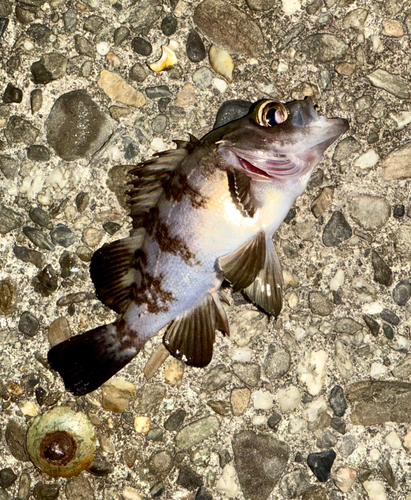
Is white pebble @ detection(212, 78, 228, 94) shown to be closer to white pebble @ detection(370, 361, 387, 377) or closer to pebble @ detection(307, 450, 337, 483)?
white pebble @ detection(370, 361, 387, 377)

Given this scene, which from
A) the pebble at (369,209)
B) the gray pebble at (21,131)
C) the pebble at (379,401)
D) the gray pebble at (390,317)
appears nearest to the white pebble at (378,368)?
the pebble at (379,401)

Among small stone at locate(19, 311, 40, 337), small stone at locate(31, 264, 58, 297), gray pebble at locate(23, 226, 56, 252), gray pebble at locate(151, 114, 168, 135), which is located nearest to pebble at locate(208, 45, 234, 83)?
gray pebble at locate(151, 114, 168, 135)

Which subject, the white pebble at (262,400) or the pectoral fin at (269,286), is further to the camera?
the white pebble at (262,400)

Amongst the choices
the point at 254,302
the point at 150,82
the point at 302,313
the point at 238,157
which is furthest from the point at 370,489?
the point at 150,82

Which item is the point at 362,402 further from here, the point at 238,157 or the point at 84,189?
the point at 84,189

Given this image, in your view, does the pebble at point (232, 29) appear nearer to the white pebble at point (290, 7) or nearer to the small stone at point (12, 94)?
the white pebble at point (290, 7)

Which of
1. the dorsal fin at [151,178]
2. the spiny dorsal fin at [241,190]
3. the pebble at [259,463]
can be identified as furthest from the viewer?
the pebble at [259,463]

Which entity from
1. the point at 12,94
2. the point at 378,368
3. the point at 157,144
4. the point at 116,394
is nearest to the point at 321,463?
the point at 378,368

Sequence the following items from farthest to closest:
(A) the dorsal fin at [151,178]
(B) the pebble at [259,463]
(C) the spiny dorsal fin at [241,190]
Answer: (B) the pebble at [259,463] < (A) the dorsal fin at [151,178] < (C) the spiny dorsal fin at [241,190]

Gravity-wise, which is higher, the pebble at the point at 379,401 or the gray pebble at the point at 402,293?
the gray pebble at the point at 402,293
